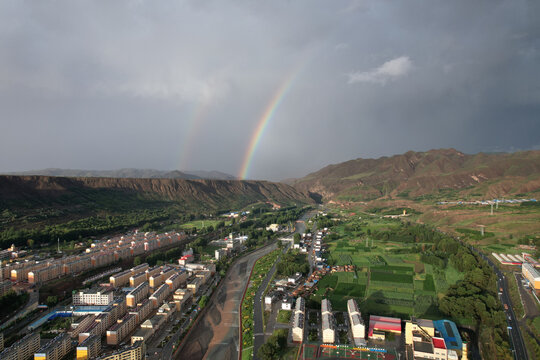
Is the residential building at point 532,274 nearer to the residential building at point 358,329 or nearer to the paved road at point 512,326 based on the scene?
the paved road at point 512,326

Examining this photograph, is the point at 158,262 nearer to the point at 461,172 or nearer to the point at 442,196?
the point at 442,196

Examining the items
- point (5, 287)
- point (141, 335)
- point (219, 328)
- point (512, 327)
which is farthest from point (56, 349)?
point (512, 327)

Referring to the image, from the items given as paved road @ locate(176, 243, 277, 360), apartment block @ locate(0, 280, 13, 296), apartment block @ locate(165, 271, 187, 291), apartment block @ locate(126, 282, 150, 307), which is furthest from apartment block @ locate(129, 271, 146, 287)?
apartment block @ locate(0, 280, 13, 296)

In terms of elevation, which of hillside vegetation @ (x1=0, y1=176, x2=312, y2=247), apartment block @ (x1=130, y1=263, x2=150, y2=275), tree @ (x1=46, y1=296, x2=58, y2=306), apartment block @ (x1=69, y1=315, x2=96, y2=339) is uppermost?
hillside vegetation @ (x1=0, y1=176, x2=312, y2=247)

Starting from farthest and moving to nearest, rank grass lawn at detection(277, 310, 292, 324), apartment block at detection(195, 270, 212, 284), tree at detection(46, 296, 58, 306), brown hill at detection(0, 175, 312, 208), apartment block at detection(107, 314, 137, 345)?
brown hill at detection(0, 175, 312, 208) → apartment block at detection(195, 270, 212, 284) → tree at detection(46, 296, 58, 306) → grass lawn at detection(277, 310, 292, 324) → apartment block at detection(107, 314, 137, 345)

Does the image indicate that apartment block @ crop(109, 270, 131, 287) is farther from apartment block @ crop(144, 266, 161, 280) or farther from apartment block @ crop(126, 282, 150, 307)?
apartment block @ crop(126, 282, 150, 307)

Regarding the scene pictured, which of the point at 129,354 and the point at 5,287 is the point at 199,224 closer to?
the point at 5,287

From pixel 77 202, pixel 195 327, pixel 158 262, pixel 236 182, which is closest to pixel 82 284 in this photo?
pixel 158 262
